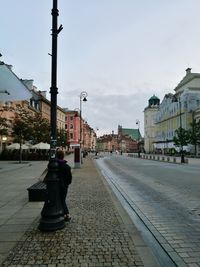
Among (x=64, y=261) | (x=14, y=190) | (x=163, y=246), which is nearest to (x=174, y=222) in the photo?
(x=163, y=246)

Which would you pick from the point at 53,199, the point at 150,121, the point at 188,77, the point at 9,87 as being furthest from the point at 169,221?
the point at 150,121

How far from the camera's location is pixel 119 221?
8.08 meters

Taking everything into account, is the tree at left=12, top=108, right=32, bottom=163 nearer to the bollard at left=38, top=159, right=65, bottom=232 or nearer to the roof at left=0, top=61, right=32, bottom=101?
the roof at left=0, top=61, right=32, bottom=101

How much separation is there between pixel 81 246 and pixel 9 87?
8.69m

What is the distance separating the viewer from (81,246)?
596 centimetres

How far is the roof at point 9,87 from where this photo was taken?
505 inches

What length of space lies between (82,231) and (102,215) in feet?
5.94

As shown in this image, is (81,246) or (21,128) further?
(21,128)

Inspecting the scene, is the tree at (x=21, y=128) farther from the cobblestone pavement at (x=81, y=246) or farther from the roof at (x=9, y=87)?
the cobblestone pavement at (x=81, y=246)

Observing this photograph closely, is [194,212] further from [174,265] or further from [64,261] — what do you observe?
[64,261]

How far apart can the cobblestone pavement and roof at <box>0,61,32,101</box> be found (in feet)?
21.3

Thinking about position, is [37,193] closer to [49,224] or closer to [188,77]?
[49,224]

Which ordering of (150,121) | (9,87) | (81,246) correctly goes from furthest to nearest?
(150,121)
(9,87)
(81,246)

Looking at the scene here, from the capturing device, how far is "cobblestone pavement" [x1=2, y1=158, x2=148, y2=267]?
5166 mm
